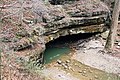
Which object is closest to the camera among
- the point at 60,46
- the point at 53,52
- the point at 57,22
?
the point at 57,22

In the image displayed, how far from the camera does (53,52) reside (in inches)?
564

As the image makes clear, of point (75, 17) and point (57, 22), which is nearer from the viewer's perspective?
point (57, 22)

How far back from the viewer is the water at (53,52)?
13.3 meters

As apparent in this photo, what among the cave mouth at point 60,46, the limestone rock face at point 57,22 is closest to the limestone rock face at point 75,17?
the limestone rock face at point 57,22

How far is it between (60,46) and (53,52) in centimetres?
120

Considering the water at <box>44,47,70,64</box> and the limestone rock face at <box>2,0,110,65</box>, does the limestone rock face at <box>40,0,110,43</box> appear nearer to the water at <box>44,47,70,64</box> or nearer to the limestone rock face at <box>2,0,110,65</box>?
the limestone rock face at <box>2,0,110,65</box>

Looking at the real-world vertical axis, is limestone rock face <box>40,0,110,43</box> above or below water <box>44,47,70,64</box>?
above

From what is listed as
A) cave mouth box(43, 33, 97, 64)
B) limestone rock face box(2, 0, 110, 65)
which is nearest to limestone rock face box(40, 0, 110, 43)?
limestone rock face box(2, 0, 110, 65)

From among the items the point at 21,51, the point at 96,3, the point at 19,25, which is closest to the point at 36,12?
the point at 19,25

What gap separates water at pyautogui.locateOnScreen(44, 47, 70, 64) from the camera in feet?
43.7

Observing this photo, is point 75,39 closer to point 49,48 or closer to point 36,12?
point 49,48

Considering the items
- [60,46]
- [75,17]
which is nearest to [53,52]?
[60,46]

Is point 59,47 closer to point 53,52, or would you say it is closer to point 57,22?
point 53,52

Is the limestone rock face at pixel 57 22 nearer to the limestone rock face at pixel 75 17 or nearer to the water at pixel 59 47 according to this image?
the limestone rock face at pixel 75 17
